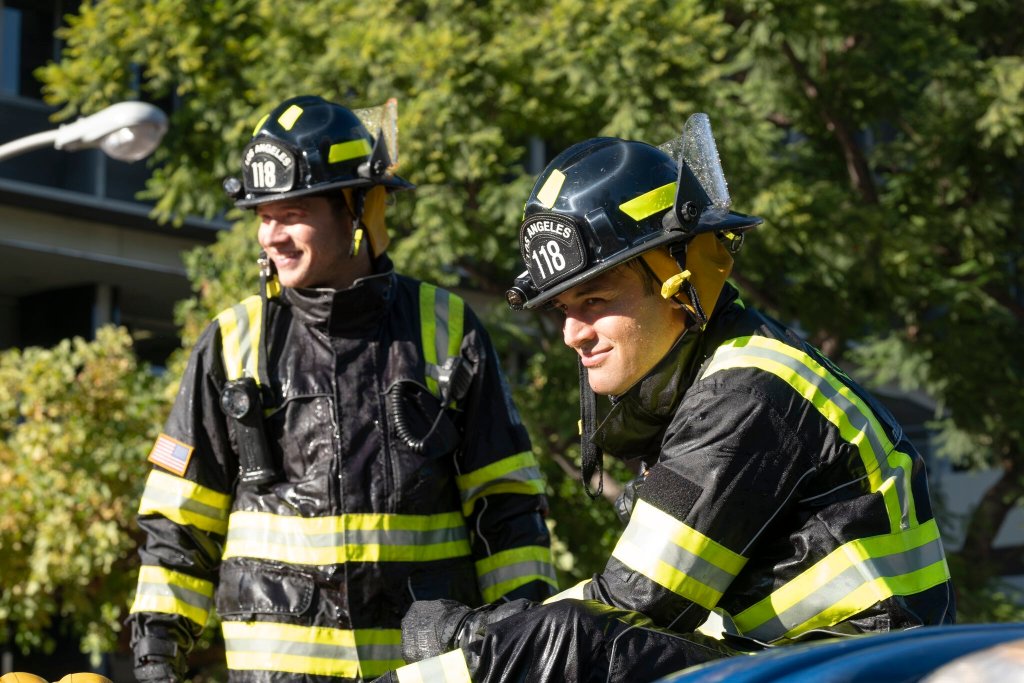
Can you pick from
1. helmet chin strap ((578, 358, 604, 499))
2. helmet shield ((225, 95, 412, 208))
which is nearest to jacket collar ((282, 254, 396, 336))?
helmet shield ((225, 95, 412, 208))

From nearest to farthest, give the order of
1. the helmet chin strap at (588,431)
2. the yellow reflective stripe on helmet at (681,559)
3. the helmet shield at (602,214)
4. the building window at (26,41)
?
the yellow reflective stripe on helmet at (681,559), the helmet shield at (602,214), the helmet chin strap at (588,431), the building window at (26,41)

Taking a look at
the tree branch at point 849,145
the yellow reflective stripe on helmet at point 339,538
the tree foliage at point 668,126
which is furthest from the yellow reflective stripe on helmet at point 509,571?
the tree branch at point 849,145

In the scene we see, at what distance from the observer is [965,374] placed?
13586 mm

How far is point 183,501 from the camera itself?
436 cm

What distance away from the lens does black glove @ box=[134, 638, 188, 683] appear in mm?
4238

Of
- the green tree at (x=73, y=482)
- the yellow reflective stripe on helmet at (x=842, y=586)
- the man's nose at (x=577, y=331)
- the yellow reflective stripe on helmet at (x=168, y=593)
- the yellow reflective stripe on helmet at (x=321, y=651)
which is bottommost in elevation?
the green tree at (x=73, y=482)

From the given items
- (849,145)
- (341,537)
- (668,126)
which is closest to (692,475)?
(341,537)

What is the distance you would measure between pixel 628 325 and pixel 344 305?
141 centimetres

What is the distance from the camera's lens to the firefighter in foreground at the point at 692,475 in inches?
108

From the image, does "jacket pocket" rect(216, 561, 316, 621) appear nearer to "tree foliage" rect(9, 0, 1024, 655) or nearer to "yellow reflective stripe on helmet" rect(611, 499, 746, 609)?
"yellow reflective stripe on helmet" rect(611, 499, 746, 609)

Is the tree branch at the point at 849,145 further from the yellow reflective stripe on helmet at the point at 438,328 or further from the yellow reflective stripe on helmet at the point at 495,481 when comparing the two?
the yellow reflective stripe on helmet at the point at 495,481

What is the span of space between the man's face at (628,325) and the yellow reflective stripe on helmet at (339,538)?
47.3 inches

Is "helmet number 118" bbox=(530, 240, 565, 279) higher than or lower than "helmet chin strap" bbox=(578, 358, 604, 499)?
higher

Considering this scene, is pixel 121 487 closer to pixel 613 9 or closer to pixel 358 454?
pixel 613 9
